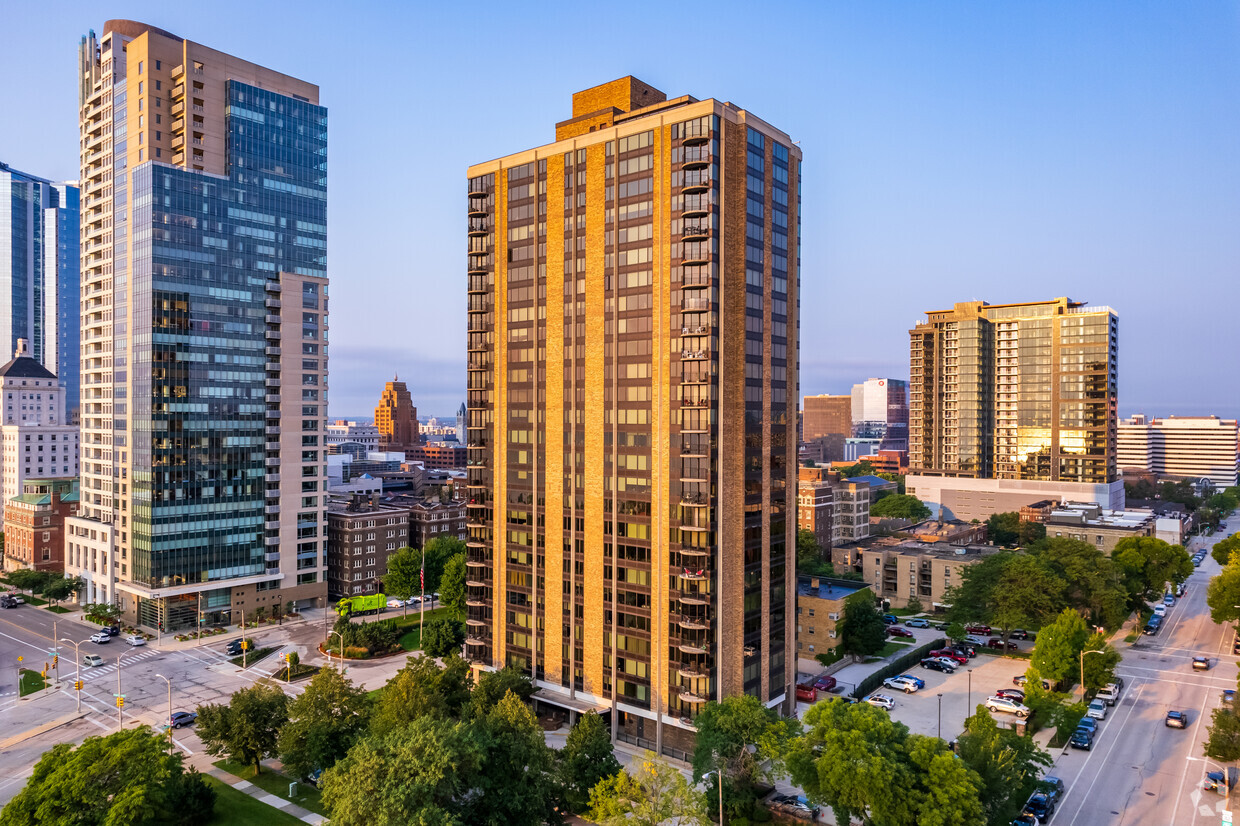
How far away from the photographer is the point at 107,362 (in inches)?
4904

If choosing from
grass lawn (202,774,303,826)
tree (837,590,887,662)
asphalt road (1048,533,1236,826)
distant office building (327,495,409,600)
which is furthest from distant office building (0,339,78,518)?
asphalt road (1048,533,1236,826)

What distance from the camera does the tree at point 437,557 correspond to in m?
128

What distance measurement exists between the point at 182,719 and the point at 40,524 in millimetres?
93563

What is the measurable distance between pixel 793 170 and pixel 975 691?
64933 millimetres

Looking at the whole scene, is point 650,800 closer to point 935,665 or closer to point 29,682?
point 935,665

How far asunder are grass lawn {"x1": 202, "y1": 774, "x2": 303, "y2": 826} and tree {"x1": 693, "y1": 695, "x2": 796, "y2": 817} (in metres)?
32.7

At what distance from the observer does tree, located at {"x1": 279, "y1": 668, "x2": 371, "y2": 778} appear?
63.3 meters

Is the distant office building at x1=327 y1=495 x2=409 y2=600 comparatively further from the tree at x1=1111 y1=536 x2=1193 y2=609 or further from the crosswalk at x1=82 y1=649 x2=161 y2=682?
the tree at x1=1111 y1=536 x2=1193 y2=609

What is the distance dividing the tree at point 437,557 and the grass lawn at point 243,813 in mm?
62554

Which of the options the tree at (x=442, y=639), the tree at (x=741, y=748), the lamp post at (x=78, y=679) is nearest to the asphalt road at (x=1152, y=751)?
the tree at (x=741, y=748)

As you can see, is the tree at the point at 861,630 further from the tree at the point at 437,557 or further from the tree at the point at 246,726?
the tree at the point at 246,726

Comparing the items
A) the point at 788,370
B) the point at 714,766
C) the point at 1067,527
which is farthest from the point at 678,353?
the point at 1067,527

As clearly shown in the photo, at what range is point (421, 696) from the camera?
6512 cm

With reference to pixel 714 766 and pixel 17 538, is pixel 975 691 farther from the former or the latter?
pixel 17 538
